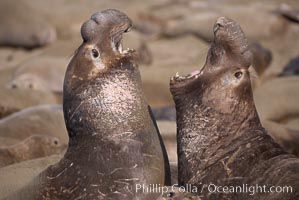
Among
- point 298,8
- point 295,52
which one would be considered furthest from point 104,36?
point 298,8

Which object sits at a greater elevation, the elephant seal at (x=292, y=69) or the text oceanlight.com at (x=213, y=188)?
the text oceanlight.com at (x=213, y=188)

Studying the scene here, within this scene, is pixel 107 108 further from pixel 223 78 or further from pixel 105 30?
pixel 223 78

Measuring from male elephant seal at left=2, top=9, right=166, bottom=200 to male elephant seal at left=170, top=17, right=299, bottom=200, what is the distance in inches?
7.0

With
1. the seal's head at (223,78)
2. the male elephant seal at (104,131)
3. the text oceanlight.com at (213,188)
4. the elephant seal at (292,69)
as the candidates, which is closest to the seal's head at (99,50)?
the male elephant seal at (104,131)

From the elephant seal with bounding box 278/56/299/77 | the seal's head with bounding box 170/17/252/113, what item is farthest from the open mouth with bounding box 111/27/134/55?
the elephant seal with bounding box 278/56/299/77

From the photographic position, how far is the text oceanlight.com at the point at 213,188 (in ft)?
12.4

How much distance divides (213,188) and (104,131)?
63 centimetres

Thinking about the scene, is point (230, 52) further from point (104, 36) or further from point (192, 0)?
point (192, 0)

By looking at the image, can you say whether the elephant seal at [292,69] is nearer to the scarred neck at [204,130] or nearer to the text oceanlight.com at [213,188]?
the scarred neck at [204,130]

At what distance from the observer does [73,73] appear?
4.23m

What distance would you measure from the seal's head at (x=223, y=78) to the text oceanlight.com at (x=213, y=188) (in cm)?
44

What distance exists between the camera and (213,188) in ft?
13.2

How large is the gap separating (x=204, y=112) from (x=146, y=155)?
15.5 inches

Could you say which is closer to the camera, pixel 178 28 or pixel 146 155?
pixel 146 155
